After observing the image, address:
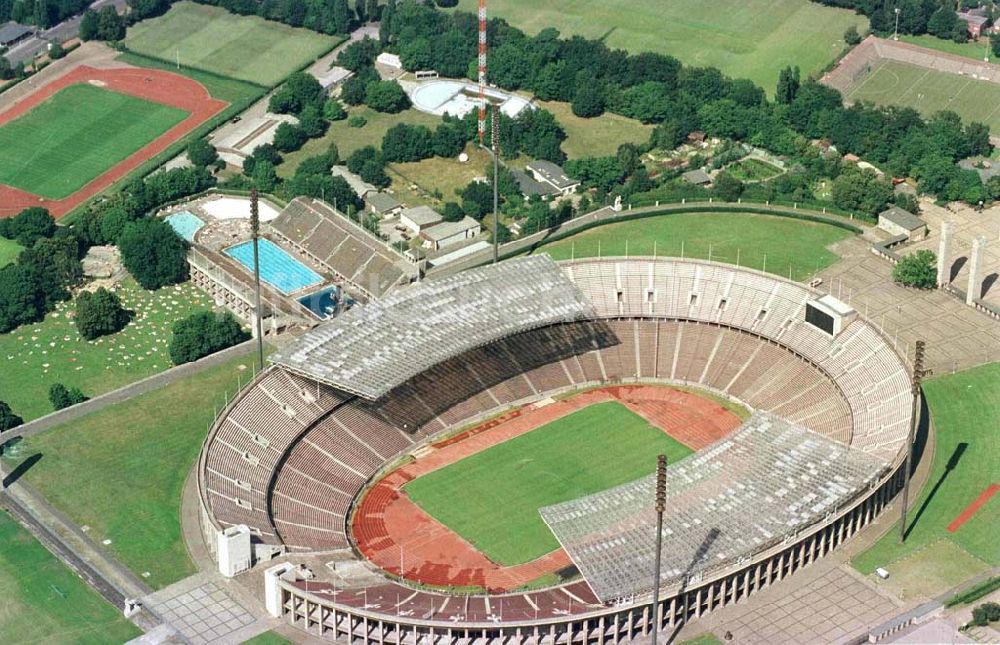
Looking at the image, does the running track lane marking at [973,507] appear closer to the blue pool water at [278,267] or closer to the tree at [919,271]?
the tree at [919,271]

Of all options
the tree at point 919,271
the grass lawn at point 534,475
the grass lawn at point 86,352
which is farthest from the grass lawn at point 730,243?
the grass lawn at point 86,352

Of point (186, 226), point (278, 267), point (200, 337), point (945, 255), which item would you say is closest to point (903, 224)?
point (945, 255)

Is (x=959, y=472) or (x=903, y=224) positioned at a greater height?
(x=903, y=224)

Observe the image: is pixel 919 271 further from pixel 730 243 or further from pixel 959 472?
pixel 959 472

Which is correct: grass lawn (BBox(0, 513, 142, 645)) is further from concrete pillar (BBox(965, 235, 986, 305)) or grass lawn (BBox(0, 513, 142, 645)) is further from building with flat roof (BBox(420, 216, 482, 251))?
concrete pillar (BBox(965, 235, 986, 305))

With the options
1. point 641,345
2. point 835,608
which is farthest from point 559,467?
point 835,608

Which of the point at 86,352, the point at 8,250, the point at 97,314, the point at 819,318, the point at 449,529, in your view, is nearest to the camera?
the point at 449,529
